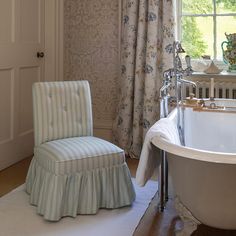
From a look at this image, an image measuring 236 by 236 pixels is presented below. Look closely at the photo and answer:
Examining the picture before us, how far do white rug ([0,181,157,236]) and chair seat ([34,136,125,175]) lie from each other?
0.29m

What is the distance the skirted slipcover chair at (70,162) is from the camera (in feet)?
7.06

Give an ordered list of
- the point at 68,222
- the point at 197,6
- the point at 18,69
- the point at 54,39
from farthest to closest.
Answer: the point at 54,39 → the point at 197,6 → the point at 18,69 → the point at 68,222

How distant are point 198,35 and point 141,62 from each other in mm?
654

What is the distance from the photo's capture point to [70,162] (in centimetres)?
215

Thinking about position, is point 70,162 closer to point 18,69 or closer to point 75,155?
point 75,155

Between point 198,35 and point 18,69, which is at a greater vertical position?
point 198,35

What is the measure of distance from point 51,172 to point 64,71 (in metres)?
1.85

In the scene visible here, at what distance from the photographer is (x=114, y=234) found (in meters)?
2.02

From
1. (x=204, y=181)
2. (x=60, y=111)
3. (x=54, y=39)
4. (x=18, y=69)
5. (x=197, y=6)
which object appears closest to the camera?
(x=204, y=181)

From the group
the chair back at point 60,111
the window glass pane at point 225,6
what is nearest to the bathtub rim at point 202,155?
the chair back at point 60,111

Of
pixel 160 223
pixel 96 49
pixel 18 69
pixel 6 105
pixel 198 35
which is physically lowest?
pixel 160 223

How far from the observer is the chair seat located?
215 cm

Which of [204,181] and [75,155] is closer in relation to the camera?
[204,181]

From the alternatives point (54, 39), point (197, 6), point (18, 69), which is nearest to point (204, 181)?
point (18, 69)
